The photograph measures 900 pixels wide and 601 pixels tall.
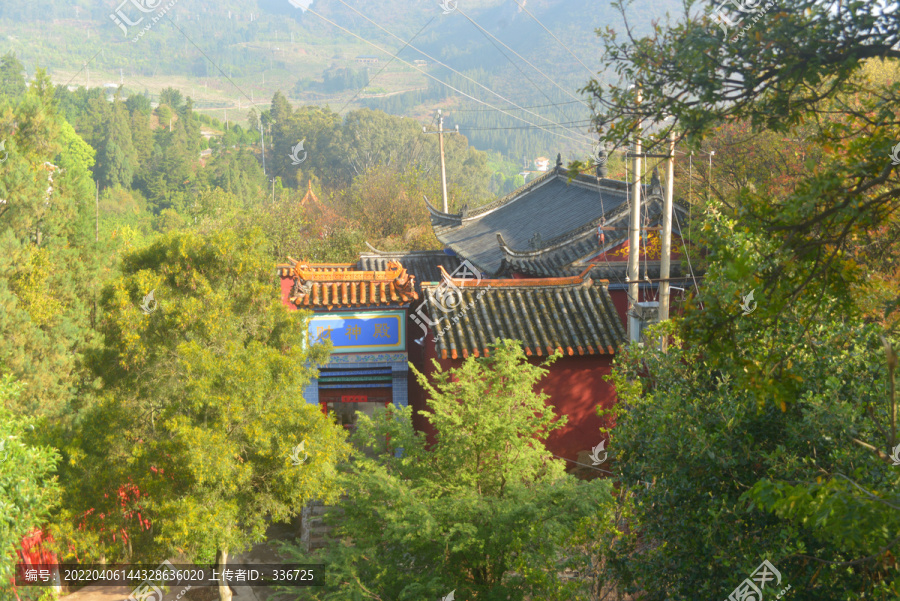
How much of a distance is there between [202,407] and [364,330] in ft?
13.8

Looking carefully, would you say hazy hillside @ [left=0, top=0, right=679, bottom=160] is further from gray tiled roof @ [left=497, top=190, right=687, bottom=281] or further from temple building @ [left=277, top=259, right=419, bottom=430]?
temple building @ [left=277, top=259, right=419, bottom=430]

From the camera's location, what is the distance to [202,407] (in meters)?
6.59

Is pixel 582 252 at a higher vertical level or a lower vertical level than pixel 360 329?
higher

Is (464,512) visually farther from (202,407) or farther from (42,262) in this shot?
(42,262)

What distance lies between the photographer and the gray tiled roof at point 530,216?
14352 millimetres

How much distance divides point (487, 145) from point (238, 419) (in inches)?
5065

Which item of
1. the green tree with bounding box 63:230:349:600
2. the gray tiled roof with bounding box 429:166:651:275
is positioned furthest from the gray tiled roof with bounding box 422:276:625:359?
the gray tiled roof with bounding box 429:166:651:275

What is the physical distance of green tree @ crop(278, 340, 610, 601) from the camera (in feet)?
15.7
